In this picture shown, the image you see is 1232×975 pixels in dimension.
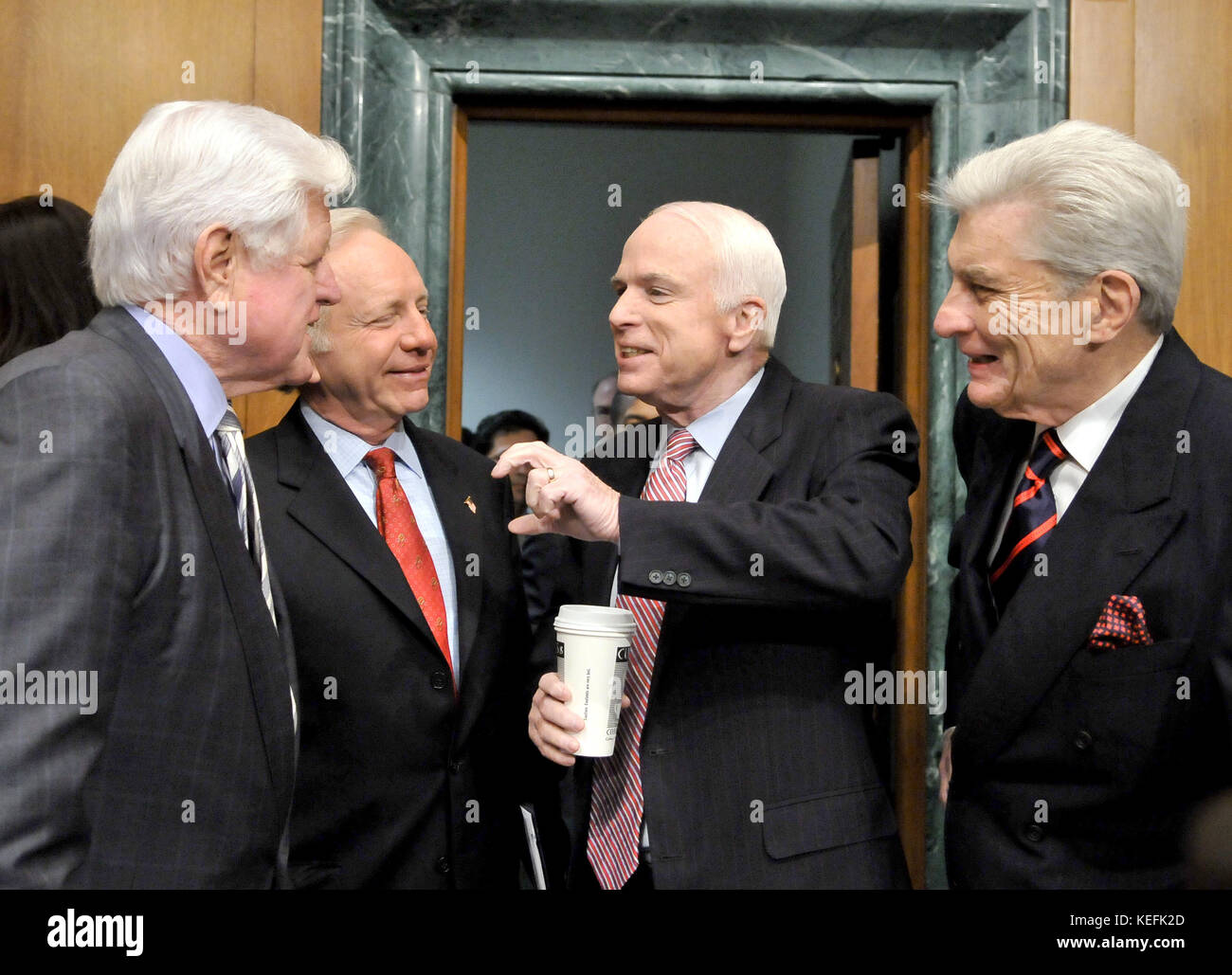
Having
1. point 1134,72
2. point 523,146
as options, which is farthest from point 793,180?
point 1134,72

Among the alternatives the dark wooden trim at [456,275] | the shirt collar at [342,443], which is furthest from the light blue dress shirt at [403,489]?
the dark wooden trim at [456,275]

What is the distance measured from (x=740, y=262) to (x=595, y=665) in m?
0.82

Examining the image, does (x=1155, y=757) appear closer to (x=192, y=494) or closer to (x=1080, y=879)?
(x=1080, y=879)

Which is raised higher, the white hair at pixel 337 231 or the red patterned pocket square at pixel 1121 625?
the white hair at pixel 337 231

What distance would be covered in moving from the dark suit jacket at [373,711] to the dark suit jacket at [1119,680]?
0.84 metres

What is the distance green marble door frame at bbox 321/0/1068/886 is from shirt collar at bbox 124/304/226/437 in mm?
1400

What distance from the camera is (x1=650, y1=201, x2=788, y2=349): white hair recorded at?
2186 millimetres

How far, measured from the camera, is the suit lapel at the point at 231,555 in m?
1.52

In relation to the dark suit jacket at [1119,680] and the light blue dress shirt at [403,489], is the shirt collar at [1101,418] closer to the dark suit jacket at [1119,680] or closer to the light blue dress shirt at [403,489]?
the dark suit jacket at [1119,680]

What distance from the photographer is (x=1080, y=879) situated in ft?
5.75

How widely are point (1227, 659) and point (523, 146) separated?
3.46m

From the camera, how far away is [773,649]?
1968 millimetres

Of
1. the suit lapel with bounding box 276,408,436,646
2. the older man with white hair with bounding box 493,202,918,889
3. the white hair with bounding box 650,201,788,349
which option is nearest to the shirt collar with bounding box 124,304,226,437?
the older man with white hair with bounding box 493,202,918,889

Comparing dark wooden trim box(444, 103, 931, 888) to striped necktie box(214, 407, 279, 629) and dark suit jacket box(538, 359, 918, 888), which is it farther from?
striped necktie box(214, 407, 279, 629)
